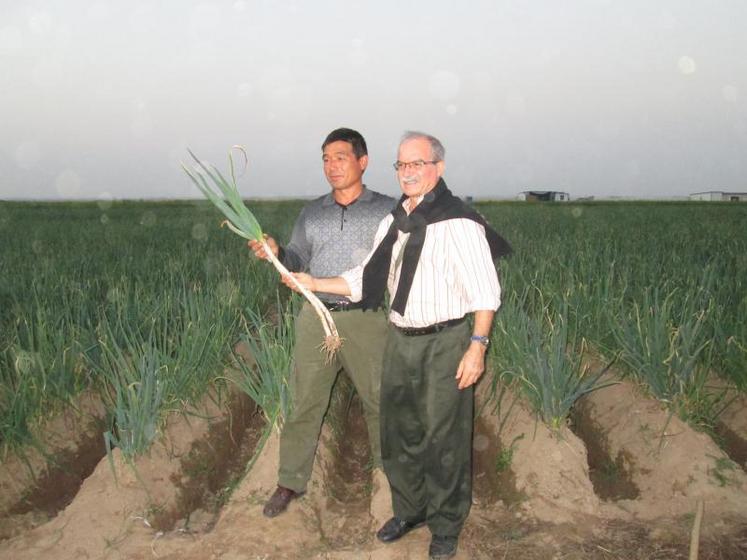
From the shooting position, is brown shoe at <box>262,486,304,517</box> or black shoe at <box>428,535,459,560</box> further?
brown shoe at <box>262,486,304,517</box>

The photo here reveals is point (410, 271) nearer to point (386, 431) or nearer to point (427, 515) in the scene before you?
point (386, 431)

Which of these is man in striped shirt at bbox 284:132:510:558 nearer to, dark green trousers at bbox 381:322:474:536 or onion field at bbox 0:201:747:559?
dark green trousers at bbox 381:322:474:536

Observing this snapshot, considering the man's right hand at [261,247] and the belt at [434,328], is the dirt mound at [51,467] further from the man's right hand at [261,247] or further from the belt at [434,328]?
the belt at [434,328]

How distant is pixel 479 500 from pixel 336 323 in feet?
3.62

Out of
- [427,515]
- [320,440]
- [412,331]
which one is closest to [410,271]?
[412,331]

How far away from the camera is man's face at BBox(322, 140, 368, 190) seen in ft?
8.23

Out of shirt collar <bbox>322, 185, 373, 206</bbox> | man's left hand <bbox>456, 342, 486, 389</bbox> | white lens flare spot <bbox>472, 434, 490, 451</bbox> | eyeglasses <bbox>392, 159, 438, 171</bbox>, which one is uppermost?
eyeglasses <bbox>392, 159, 438, 171</bbox>

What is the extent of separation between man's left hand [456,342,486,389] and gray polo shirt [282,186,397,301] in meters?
0.70

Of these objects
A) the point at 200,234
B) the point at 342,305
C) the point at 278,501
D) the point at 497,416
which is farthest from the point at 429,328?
the point at 200,234

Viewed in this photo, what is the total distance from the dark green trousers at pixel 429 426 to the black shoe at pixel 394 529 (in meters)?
0.03

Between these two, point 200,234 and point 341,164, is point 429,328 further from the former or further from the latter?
point 200,234

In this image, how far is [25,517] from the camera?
2738mm

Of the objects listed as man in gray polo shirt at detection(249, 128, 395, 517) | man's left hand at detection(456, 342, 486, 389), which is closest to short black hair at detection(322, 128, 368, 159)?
man in gray polo shirt at detection(249, 128, 395, 517)

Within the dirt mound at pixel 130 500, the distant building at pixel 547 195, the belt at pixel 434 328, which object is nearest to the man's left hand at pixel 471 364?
the belt at pixel 434 328
